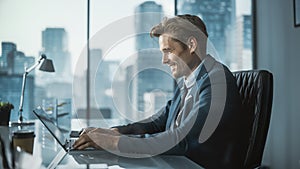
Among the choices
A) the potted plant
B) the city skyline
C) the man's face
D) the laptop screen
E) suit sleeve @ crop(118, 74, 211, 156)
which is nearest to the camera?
suit sleeve @ crop(118, 74, 211, 156)

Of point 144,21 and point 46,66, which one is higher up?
point 144,21

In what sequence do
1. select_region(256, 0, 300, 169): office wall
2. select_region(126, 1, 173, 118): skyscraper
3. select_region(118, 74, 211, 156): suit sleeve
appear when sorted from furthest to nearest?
select_region(126, 1, 173, 118): skyscraper, select_region(256, 0, 300, 169): office wall, select_region(118, 74, 211, 156): suit sleeve

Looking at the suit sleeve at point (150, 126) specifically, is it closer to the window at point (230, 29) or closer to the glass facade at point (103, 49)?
the glass facade at point (103, 49)

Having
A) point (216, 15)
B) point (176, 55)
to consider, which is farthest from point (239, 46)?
point (176, 55)

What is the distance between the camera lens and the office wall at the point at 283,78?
3.10 meters

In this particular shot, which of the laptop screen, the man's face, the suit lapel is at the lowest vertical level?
the laptop screen

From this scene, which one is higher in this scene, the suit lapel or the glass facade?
the glass facade

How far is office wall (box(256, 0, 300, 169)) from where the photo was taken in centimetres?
310

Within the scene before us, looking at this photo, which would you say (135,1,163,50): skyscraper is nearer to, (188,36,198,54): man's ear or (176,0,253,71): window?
(176,0,253,71): window

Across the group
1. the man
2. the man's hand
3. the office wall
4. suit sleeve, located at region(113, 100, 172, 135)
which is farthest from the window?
the man's hand

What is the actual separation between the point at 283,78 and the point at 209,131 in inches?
90.5

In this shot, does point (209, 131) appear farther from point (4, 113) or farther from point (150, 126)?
point (4, 113)

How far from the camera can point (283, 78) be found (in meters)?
3.26

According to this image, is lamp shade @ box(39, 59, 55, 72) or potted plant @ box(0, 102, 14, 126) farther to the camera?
lamp shade @ box(39, 59, 55, 72)
